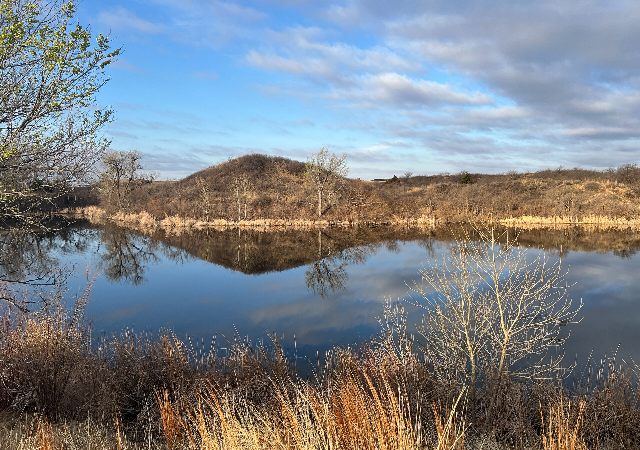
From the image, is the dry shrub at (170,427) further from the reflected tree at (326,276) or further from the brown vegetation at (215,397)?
the reflected tree at (326,276)

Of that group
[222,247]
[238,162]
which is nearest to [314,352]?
[222,247]

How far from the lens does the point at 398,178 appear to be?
64625mm

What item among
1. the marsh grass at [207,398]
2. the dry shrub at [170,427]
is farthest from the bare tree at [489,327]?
the dry shrub at [170,427]

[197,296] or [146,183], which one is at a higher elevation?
[146,183]

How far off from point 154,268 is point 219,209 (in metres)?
20.3

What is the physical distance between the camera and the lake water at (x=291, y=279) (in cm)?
1146

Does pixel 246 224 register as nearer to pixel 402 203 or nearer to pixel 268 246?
pixel 268 246

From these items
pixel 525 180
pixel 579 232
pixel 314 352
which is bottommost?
pixel 314 352

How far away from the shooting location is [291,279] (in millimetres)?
18516

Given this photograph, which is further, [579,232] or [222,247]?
[579,232]

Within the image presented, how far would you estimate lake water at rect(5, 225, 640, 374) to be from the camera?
37.6ft

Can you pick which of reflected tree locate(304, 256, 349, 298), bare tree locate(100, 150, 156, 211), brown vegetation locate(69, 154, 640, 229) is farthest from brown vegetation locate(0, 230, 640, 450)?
bare tree locate(100, 150, 156, 211)

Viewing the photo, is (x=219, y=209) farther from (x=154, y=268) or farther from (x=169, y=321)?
(x=169, y=321)

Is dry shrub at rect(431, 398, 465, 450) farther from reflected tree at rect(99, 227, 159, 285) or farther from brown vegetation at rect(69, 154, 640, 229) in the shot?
brown vegetation at rect(69, 154, 640, 229)
